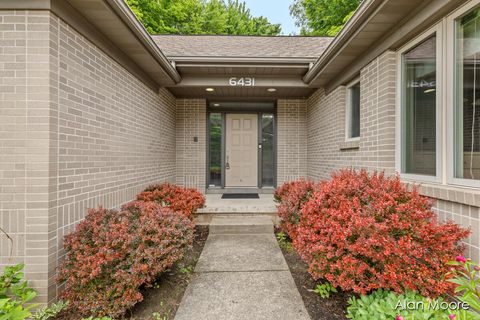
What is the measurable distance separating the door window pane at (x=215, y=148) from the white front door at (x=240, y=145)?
0.69 ft

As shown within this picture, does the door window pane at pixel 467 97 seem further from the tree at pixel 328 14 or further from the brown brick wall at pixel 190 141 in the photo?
the tree at pixel 328 14

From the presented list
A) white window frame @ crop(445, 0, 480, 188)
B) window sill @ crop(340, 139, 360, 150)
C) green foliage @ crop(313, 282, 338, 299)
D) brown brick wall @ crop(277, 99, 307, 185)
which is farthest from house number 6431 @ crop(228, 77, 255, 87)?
green foliage @ crop(313, 282, 338, 299)

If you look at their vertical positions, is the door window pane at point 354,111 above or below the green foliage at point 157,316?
above

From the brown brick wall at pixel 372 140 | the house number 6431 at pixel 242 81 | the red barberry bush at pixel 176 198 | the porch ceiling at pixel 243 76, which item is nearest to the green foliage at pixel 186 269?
the red barberry bush at pixel 176 198

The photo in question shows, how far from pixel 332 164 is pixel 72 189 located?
455 cm

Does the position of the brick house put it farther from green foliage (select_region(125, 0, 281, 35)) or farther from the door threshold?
green foliage (select_region(125, 0, 281, 35))

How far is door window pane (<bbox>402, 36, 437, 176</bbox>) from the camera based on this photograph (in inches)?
104

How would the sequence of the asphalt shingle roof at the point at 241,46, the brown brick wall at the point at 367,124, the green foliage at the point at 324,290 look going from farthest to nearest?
the asphalt shingle roof at the point at 241,46 → the brown brick wall at the point at 367,124 → the green foliage at the point at 324,290

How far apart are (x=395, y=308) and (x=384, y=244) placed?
0.49 m

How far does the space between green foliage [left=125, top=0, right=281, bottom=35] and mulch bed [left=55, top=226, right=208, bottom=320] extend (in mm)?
11815

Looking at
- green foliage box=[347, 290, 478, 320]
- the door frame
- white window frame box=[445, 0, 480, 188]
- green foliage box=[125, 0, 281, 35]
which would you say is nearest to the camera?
green foliage box=[347, 290, 478, 320]

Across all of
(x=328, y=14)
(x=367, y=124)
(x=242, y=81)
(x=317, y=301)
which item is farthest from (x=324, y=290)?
(x=328, y=14)

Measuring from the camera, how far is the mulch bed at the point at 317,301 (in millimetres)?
2246

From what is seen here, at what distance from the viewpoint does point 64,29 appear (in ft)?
8.11
